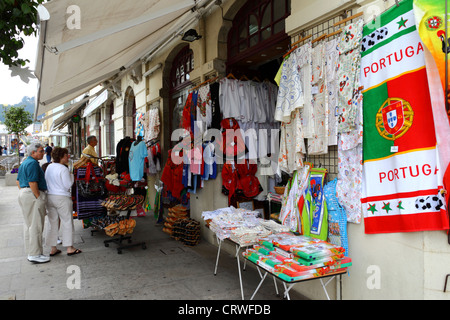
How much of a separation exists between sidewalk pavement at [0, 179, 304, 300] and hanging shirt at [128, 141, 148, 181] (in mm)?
1383

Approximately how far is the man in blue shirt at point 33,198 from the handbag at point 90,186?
37.5 inches

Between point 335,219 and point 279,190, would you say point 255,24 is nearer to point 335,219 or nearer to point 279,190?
point 279,190

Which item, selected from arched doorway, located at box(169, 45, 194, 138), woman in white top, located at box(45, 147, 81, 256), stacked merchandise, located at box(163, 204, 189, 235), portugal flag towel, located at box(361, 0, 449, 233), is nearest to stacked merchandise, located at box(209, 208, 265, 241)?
portugal flag towel, located at box(361, 0, 449, 233)

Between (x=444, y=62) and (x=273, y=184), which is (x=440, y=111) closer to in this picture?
(x=444, y=62)

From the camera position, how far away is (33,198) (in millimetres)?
4625

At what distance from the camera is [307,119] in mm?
3387

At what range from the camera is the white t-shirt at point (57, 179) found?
16.1ft

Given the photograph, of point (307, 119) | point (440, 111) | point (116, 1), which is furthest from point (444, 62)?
point (116, 1)

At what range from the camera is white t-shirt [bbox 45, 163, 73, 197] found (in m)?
4.92

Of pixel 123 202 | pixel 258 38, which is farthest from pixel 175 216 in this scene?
pixel 258 38

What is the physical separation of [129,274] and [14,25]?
10.4ft

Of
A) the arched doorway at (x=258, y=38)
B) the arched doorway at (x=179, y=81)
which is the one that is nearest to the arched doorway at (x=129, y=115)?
the arched doorway at (x=179, y=81)
